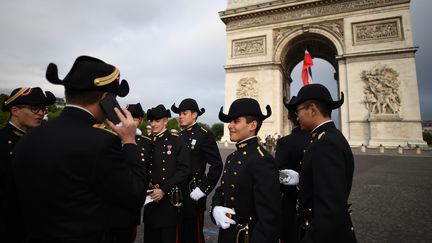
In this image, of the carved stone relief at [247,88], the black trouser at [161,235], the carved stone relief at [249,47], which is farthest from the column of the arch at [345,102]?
the black trouser at [161,235]

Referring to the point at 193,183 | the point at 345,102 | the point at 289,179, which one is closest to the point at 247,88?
the point at 345,102

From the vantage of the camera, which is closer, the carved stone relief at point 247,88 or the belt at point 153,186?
the belt at point 153,186

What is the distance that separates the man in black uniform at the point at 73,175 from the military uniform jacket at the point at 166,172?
136cm

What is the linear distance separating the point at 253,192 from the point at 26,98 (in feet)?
7.66

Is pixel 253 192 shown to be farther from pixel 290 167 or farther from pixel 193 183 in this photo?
pixel 193 183

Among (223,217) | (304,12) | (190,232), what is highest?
(304,12)

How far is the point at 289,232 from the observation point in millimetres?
2793

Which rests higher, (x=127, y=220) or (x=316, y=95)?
(x=316, y=95)

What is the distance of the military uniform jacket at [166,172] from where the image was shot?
8.80 feet

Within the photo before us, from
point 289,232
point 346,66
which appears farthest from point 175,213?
point 346,66

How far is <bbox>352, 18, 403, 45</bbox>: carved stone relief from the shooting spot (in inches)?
702

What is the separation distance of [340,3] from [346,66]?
5.40 m

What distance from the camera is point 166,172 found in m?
2.90

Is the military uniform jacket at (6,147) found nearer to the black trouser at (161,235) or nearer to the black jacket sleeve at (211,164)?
the black trouser at (161,235)
